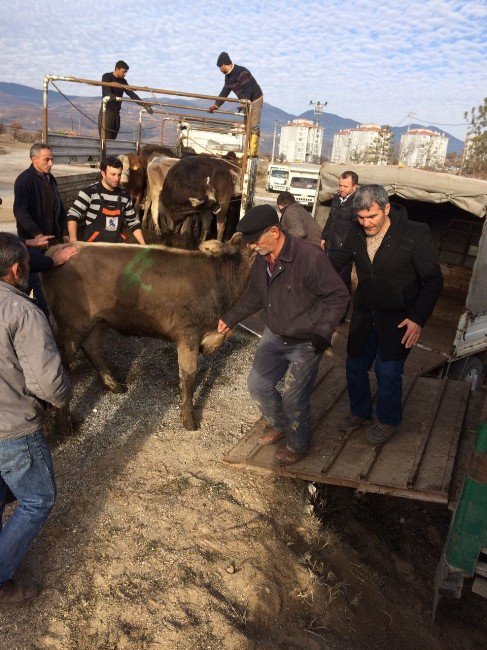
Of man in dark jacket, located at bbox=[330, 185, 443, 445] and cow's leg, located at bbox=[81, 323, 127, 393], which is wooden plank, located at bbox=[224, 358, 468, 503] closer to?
man in dark jacket, located at bbox=[330, 185, 443, 445]

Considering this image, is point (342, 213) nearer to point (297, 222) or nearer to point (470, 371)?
point (297, 222)

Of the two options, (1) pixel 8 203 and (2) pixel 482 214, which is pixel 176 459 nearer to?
(2) pixel 482 214

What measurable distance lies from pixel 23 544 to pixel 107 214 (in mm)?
3700

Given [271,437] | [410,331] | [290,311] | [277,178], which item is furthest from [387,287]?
[277,178]

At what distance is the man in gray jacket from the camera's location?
2443 millimetres

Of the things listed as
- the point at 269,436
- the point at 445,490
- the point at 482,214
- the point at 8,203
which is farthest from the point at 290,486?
the point at 8,203

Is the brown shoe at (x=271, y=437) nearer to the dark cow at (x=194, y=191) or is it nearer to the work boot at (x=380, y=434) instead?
the work boot at (x=380, y=434)

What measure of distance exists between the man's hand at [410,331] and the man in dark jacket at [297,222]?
10.6ft

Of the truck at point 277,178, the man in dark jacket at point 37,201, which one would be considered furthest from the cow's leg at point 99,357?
the truck at point 277,178

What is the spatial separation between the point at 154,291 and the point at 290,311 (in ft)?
5.30

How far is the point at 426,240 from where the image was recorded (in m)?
3.66

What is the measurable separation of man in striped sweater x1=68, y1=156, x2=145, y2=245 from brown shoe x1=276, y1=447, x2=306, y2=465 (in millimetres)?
2737

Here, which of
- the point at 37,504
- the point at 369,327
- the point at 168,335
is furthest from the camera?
the point at 168,335

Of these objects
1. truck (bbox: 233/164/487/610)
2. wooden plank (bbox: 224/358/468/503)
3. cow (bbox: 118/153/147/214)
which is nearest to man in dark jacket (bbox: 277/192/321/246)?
Answer: truck (bbox: 233/164/487/610)
